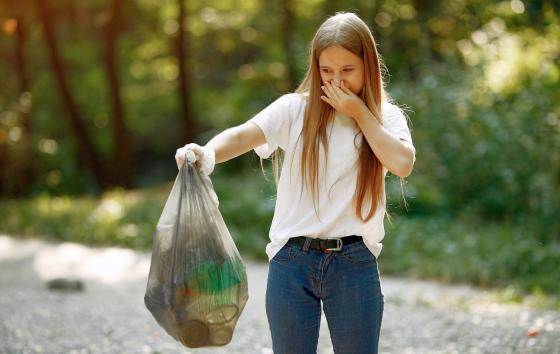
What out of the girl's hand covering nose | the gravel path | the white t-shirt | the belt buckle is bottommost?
the gravel path

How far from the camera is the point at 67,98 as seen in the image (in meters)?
17.6

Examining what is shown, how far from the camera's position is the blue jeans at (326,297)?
2844 millimetres

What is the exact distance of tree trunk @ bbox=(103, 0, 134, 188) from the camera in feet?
57.3

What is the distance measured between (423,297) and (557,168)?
2.65 metres

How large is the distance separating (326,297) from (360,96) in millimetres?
684

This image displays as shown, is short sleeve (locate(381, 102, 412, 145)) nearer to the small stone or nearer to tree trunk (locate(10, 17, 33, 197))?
the small stone

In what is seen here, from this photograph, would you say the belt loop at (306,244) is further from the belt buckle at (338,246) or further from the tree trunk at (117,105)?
the tree trunk at (117,105)

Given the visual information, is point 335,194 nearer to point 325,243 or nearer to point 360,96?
point 325,243

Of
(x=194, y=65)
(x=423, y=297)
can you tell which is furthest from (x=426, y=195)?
(x=194, y=65)

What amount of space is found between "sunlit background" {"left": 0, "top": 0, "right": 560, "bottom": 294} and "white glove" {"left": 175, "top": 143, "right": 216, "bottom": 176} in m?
→ 1.38

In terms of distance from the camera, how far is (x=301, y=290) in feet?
9.34

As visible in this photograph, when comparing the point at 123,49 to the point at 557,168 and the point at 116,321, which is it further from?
the point at 116,321

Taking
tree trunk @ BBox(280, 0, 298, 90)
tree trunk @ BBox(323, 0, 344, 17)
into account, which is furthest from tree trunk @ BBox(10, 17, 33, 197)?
tree trunk @ BBox(323, 0, 344, 17)

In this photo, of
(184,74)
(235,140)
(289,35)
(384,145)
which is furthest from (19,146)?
(384,145)
